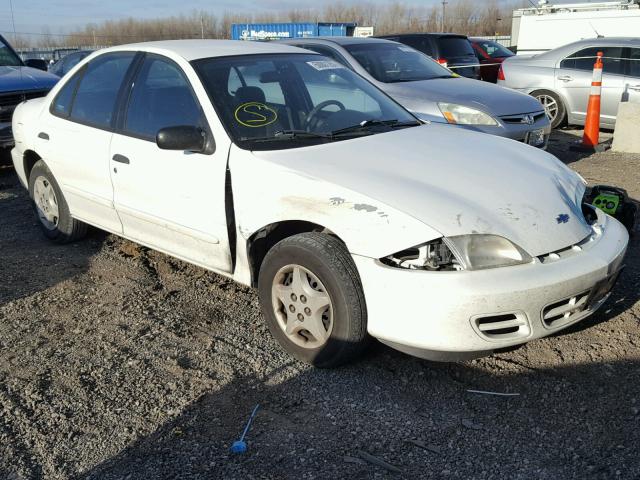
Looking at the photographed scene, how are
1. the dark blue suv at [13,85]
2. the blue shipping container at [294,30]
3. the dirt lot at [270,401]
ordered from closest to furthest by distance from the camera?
the dirt lot at [270,401] → the dark blue suv at [13,85] → the blue shipping container at [294,30]

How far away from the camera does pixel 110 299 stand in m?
4.52

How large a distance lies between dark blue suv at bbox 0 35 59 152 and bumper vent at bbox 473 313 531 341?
691 centimetres

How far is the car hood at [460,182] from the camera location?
3146 millimetres

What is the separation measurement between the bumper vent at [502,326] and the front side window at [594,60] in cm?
907

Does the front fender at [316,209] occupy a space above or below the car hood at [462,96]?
above

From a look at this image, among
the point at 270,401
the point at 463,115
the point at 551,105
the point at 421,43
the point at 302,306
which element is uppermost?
the point at 421,43

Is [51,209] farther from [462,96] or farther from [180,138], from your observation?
[462,96]

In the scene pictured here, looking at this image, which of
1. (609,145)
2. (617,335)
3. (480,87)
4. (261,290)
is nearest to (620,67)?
(609,145)

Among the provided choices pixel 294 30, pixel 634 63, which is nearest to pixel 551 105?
pixel 634 63

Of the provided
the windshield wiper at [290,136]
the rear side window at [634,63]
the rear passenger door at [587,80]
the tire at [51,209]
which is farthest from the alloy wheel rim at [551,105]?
the tire at [51,209]

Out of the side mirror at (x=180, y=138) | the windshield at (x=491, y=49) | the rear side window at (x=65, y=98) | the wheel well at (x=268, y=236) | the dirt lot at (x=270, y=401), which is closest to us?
the dirt lot at (x=270, y=401)

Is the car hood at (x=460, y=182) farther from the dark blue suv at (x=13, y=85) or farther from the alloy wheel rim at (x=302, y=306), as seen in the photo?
the dark blue suv at (x=13, y=85)

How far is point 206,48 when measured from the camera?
450cm

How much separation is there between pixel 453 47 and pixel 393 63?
190 inches
